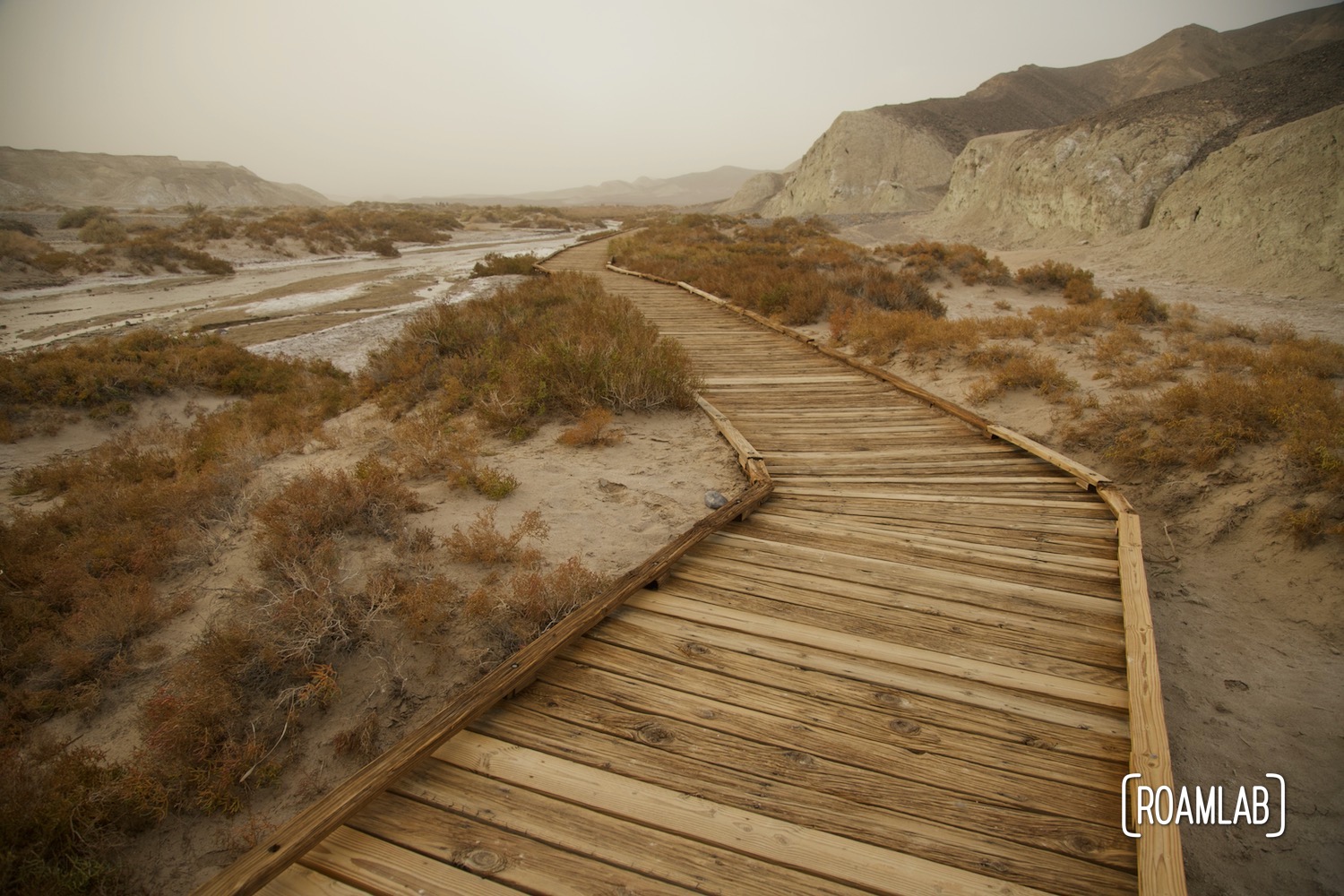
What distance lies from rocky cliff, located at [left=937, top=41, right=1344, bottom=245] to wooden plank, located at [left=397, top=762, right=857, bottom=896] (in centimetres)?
1847

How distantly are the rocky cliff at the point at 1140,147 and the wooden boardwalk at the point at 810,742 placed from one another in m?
16.5

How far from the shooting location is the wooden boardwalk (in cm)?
166

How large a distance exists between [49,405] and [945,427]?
35.0 feet

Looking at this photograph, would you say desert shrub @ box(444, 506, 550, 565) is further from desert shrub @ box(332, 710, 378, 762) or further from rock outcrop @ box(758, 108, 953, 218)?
rock outcrop @ box(758, 108, 953, 218)

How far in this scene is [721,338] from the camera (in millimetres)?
8828

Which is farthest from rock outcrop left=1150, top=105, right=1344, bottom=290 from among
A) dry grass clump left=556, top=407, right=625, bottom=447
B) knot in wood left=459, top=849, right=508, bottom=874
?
knot in wood left=459, top=849, right=508, bottom=874

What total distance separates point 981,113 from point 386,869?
173 ft

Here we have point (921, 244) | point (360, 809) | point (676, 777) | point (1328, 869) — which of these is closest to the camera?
point (360, 809)

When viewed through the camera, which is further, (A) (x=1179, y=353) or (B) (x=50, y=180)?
(B) (x=50, y=180)

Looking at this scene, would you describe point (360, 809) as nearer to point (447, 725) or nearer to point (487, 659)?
point (447, 725)

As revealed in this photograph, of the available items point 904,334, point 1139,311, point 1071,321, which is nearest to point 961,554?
point 904,334

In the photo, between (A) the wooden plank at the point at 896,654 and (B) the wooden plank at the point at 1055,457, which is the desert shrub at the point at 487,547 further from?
(B) the wooden plank at the point at 1055,457

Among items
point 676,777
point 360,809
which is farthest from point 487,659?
point 676,777

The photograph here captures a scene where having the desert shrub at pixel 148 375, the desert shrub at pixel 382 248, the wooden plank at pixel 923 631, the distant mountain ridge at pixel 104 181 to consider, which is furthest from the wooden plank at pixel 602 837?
the distant mountain ridge at pixel 104 181
